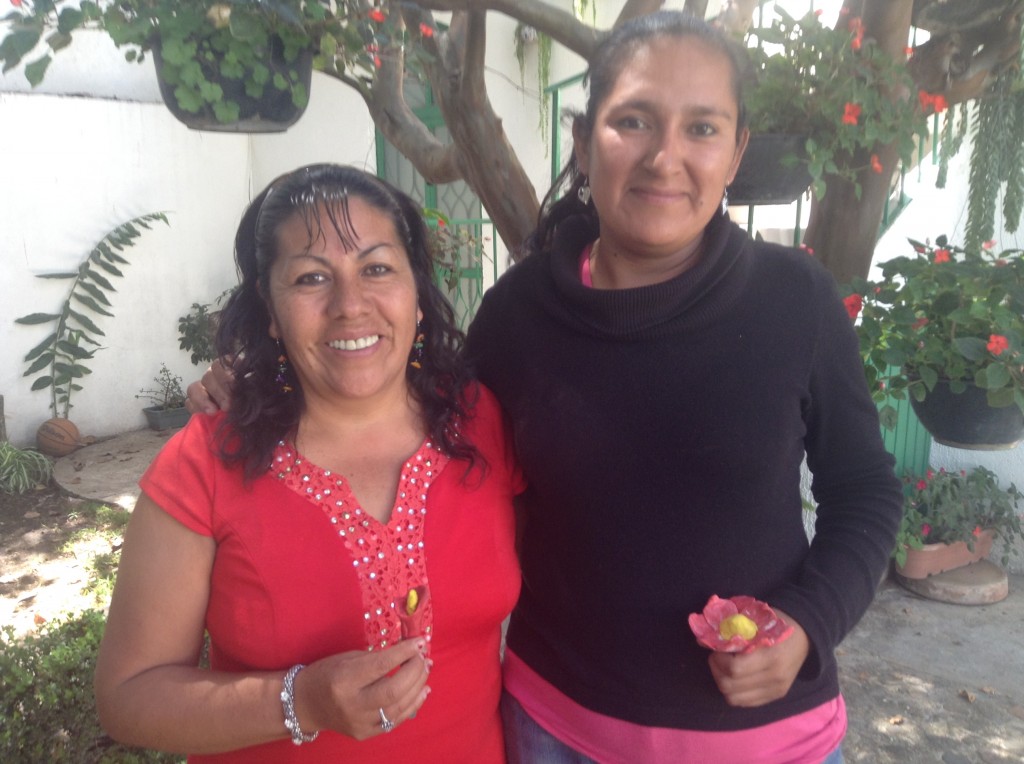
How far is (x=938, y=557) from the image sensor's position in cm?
473

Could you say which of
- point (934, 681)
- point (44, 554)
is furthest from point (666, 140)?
point (44, 554)

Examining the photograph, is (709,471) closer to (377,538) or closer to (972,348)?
(377,538)

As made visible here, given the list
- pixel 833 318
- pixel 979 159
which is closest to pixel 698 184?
pixel 833 318

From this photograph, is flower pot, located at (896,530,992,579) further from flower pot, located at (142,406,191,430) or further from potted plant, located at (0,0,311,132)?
flower pot, located at (142,406,191,430)

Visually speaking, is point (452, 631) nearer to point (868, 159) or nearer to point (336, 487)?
point (336, 487)

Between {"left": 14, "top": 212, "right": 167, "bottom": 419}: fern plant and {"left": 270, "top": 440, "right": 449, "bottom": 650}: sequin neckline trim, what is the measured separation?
6056mm

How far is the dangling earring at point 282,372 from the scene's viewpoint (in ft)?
5.23

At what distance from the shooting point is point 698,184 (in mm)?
1445

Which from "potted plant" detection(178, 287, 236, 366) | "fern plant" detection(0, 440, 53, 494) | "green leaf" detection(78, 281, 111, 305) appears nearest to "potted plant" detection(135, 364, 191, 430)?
"potted plant" detection(178, 287, 236, 366)

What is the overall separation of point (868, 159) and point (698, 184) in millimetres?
1072

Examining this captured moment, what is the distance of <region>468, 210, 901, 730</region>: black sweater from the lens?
1.44 m

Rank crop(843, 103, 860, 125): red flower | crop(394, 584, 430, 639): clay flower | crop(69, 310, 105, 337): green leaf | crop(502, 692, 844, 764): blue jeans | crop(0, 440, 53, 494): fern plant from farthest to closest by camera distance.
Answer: crop(69, 310, 105, 337): green leaf < crop(0, 440, 53, 494): fern plant < crop(843, 103, 860, 125): red flower < crop(502, 692, 844, 764): blue jeans < crop(394, 584, 430, 639): clay flower

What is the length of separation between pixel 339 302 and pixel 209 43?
1.16 m

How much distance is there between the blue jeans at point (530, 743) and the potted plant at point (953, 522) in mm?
3413
